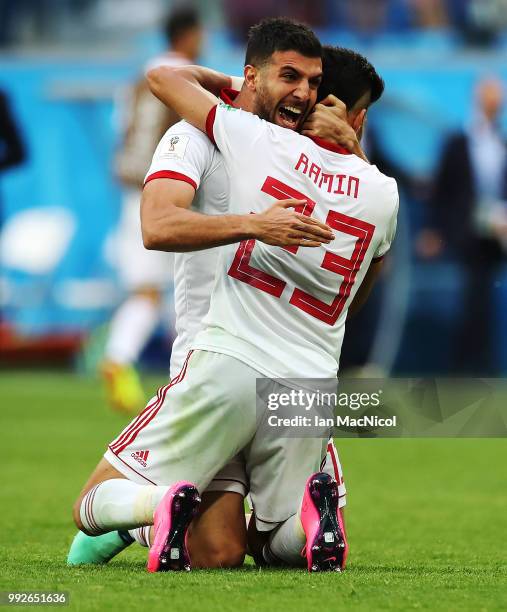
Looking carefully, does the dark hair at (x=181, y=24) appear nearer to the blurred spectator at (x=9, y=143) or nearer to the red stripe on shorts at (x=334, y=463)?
the blurred spectator at (x=9, y=143)

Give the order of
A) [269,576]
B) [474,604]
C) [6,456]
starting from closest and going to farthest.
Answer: [474,604]
[269,576]
[6,456]

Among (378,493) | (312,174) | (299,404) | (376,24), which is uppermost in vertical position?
(376,24)

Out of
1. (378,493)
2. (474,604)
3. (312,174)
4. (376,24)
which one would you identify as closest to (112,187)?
(376,24)

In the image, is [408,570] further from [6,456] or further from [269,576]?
[6,456]

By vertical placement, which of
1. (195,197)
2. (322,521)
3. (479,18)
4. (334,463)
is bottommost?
(322,521)

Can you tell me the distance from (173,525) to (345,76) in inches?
65.5

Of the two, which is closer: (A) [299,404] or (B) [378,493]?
(A) [299,404]

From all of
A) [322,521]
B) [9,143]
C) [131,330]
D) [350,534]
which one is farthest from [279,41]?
[9,143]

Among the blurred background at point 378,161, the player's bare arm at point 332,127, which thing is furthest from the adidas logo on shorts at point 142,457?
the blurred background at point 378,161

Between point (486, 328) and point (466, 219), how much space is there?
1.09 m

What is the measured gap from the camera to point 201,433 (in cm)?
439

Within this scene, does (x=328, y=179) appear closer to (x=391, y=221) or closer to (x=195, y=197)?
(x=391, y=221)

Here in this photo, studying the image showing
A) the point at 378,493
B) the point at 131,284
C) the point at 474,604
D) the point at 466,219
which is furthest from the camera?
the point at 466,219

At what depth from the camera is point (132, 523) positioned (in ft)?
14.2
